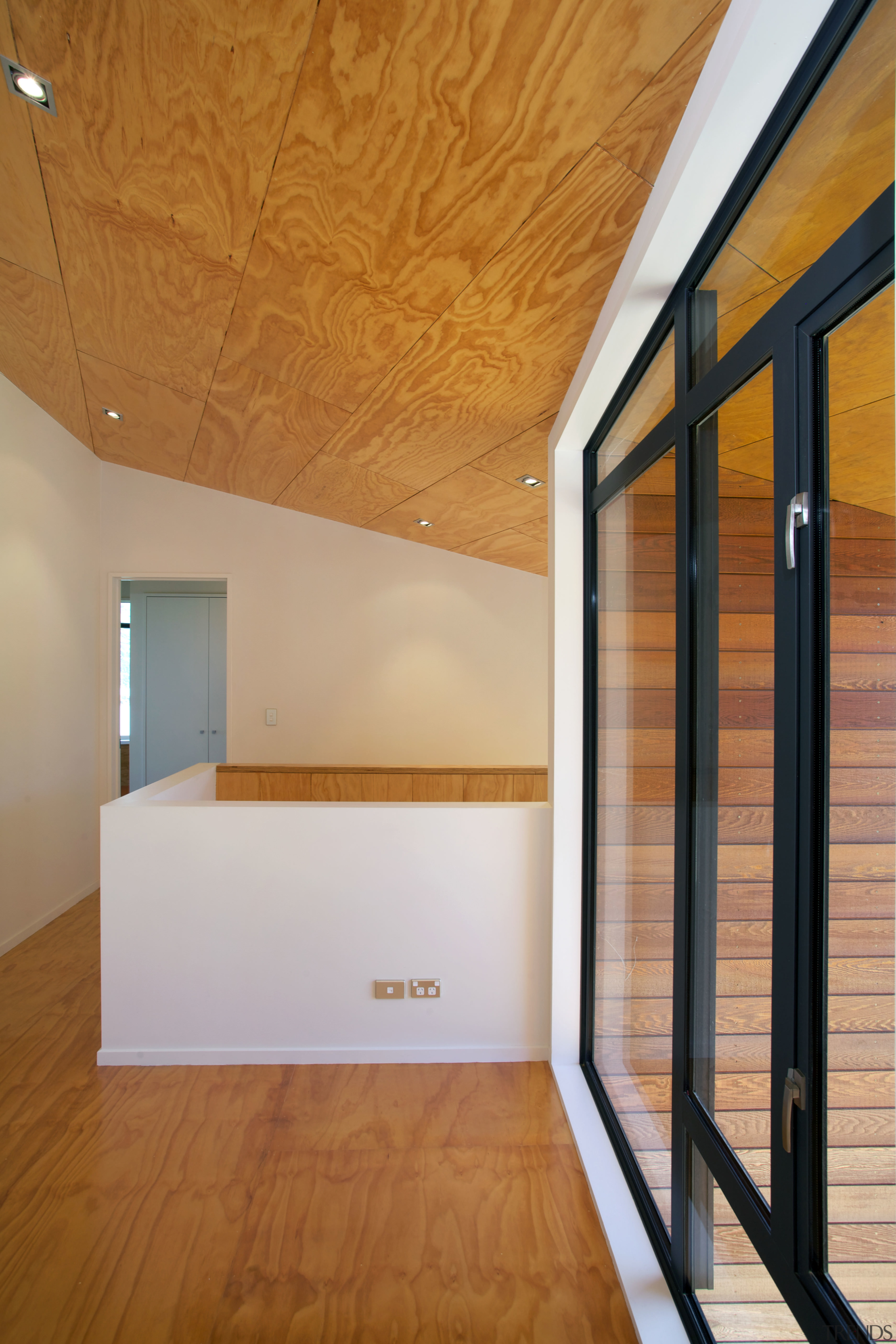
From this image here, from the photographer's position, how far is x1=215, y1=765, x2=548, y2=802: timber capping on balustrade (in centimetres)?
377

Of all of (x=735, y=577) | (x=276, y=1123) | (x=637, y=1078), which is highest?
(x=735, y=577)

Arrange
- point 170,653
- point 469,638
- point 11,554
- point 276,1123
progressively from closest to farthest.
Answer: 1. point 276,1123
2. point 11,554
3. point 469,638
4. point 170,653

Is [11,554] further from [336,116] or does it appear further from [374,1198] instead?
[374,1198]

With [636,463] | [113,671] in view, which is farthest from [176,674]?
[636,463]

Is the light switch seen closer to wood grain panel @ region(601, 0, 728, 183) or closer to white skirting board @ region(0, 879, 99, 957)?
white skirting board @ region(0, 879, 99, 957)

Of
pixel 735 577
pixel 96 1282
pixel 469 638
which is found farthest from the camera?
pixel 469 638

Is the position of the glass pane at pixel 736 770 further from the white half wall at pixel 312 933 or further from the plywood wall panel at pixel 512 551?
the plywood wall panel at pixel 512 551

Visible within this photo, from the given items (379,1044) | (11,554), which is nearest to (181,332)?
(11,554)

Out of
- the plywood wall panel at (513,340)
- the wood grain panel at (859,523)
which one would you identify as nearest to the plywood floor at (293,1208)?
the wood grain panel at (859,523)

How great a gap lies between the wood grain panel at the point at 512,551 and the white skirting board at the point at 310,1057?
2.72 meters

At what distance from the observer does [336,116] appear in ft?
4.69

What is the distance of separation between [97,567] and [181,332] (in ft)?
8.26

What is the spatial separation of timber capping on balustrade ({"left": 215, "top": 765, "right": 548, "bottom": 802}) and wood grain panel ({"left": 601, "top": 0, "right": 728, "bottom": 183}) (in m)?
2.81

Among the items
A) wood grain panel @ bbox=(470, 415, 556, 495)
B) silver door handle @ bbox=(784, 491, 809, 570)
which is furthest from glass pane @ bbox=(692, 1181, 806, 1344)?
wood grain panel @ bbox=(470, 415, 556, 495)
